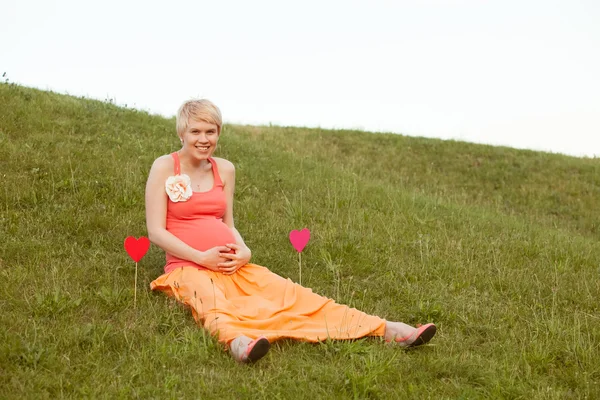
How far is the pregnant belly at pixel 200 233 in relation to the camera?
5.02 meters

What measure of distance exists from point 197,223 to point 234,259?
463 millimetres

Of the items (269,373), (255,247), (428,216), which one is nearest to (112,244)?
(255,247)

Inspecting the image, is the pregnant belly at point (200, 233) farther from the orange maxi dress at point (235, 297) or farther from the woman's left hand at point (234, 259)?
the woman's left hand at point (234, 259)

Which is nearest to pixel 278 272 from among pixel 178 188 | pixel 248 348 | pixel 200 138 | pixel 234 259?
pixel 234 259

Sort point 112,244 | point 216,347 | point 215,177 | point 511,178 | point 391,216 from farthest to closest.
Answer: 1. point 511,178
2. point 391,216
3. point 112,244
4. point 215,177
5. point 216,347

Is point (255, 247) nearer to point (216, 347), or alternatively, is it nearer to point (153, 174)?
point (153, 174)

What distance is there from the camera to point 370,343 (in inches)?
175

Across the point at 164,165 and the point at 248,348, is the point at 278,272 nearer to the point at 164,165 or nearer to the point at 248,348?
the point at 164,165

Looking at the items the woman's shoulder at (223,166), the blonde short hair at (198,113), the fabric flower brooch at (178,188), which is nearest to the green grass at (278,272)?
the fabric flower brooch at (178,188)

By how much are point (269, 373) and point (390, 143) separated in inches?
566

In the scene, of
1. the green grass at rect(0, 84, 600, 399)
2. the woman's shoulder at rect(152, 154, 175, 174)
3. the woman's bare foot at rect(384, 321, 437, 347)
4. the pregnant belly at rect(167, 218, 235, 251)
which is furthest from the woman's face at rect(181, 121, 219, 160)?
the woman's bare foot at rect(384, 321, 437, 347)

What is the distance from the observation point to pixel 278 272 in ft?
20.3

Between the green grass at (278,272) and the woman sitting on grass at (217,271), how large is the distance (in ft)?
0.50

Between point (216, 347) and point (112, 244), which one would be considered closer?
point (216, 347)
